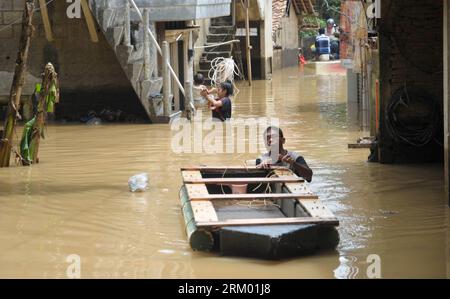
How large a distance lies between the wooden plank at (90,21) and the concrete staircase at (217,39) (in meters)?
9.26

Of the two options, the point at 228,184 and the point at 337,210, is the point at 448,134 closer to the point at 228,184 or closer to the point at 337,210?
the point at 337,210

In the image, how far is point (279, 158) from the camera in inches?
381

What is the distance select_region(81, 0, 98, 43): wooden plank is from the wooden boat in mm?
8243

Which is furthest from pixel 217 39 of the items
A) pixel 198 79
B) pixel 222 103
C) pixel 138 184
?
pixel 138 184

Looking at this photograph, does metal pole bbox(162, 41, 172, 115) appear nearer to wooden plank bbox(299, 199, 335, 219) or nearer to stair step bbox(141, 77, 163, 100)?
stair step bbox(141, 77, 163, 100)

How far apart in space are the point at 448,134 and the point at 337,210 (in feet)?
4.64

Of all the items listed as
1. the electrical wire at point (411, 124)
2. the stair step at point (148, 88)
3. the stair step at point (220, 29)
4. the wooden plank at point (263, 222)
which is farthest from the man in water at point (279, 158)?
the stair step at point (220, 29)

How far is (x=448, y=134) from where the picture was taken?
9570 mm

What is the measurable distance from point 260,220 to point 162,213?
2.12m

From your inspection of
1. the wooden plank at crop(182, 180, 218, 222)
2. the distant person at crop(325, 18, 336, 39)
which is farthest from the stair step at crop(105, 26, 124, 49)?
the distant person at crop(325, 18, 336, 39)

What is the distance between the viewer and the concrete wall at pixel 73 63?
1781 cm

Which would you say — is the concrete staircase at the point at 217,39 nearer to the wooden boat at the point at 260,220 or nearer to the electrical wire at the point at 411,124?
the electrical wire at the point at 411,124

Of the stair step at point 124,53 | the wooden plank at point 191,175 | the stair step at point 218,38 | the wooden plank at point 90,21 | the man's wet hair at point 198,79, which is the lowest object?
the man's wet hair at point 198,79

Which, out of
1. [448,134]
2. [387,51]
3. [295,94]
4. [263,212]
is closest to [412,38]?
[387,51]
